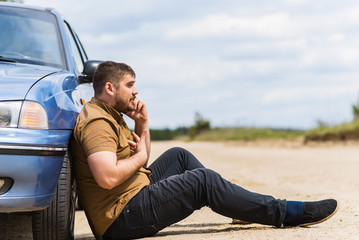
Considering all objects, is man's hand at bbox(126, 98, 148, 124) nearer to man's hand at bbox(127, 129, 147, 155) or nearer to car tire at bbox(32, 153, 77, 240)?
man's hand at bbox(127, 129, 147, 155)

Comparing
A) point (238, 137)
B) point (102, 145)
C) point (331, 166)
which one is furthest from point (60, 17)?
point (238, 137)

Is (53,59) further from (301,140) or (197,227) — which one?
(301,140)

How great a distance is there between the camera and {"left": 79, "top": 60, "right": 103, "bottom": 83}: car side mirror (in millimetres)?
4363

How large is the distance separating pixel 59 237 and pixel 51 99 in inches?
36.4

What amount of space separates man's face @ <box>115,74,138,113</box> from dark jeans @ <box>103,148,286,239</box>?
23.5 inches

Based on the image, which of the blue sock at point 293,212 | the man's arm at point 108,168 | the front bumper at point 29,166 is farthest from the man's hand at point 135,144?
the blue sock at point 293,212

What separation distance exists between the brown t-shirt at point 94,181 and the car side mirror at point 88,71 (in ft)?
2.29

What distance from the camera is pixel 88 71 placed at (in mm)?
4363

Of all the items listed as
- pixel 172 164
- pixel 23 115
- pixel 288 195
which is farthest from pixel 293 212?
pixel 288 195

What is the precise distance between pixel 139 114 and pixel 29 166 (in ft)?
3.54

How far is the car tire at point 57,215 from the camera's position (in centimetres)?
347

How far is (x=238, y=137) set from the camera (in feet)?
81.8

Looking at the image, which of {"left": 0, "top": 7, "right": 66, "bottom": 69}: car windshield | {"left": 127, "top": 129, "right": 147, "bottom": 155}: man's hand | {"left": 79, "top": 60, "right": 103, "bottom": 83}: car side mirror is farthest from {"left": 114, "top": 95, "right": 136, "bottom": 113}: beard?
{"left": 0, "top": 7, "right": 66, "bottom": 69}: car windshield

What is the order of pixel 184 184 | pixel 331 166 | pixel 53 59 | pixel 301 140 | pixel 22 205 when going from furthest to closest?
pixel 301 140 < pixel 331 166 < pixel 53 59 < pixel 184 184 < pixel 22 205
